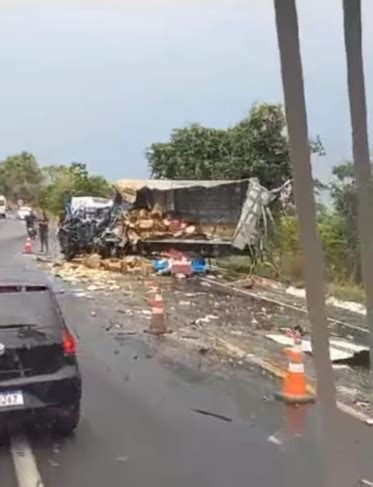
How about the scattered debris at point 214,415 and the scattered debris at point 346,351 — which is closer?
the scattered debris at point 214,415

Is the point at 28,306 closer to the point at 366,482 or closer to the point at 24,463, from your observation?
the point at 24,463

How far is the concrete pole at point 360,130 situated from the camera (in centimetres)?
194

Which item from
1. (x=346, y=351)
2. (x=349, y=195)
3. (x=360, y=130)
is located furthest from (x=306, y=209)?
(x=346, y=351)

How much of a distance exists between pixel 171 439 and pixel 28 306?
1838 mm

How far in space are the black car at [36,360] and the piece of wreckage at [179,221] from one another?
15556mm

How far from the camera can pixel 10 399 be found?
7703 mm

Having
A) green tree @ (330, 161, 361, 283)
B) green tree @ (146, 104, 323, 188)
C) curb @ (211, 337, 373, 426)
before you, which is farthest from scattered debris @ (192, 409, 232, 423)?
Result: green tree @ (146, 104, 323, 188)

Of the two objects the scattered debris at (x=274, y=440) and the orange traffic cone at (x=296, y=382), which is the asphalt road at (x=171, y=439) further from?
the orange traffic cone at (x=296, y=382)

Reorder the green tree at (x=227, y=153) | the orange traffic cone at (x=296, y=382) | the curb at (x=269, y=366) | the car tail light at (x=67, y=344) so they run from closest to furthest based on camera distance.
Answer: the car tail light at (x=67, y=344)
the curb at (x=269, y=366)
the orange traffic cone at (x=296, y=382)
the green tree at (x=227, y=153)

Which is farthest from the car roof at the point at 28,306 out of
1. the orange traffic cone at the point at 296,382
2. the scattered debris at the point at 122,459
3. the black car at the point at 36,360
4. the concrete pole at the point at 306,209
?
the concrete pole at the point at 306,209

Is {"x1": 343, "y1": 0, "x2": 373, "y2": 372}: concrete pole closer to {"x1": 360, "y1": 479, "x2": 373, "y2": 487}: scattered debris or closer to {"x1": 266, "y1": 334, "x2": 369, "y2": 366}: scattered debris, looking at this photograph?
{"x1": 360, "y1": 479, "x2": 373, "y2": 487}: scattered debris

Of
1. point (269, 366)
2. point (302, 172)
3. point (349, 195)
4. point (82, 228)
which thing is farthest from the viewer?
point (82, 228)

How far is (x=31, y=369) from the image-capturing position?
25.7 feet

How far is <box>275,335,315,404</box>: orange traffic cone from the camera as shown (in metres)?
9.46
